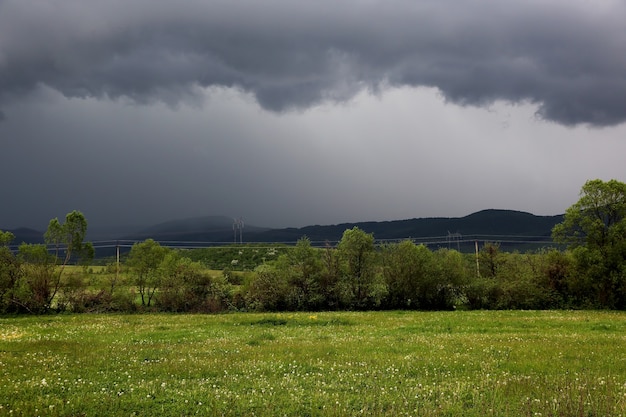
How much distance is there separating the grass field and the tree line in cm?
1787

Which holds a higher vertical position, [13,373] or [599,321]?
[13,373]

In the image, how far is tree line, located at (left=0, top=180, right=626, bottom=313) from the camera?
38.2 meters

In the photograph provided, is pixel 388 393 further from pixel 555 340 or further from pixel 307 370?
→ pixel 555 340

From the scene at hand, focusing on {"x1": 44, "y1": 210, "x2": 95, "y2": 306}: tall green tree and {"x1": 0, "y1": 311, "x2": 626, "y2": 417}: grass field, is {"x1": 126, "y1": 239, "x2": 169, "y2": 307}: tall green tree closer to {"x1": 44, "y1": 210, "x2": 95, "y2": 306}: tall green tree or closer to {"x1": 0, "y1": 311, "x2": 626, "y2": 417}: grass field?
{"x1": 44, "y1": 210, "x2": 95, "y2": 306}: tall green tree

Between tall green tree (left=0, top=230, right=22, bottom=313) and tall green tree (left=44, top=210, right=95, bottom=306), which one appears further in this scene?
tall green tree (left=44, top=210, right=95, bottom=306)

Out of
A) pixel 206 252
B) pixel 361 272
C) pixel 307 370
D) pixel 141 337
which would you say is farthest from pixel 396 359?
pixel 206 252

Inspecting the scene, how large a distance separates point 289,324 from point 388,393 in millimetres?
18259

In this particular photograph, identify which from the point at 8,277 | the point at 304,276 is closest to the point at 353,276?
the point at 304,276

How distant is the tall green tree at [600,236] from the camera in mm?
38359

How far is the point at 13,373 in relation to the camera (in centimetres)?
1241

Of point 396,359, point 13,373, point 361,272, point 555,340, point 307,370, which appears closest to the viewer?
point 13,373

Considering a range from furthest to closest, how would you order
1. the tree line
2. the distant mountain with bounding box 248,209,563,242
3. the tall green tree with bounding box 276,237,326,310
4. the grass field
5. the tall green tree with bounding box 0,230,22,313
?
the distant mountain with bounding box 248,209,563,242, the tall green tree with bounding box 276,237,326,310, the tree line, the tall green tree with bounding box 0,230,22,313, the grass field

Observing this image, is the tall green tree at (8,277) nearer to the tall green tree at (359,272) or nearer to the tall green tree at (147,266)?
the tall green tree at (147,266)

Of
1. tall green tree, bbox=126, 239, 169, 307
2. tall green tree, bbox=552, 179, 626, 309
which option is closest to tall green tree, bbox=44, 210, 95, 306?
tall green tree, bbox=126, 239, 169, 307
